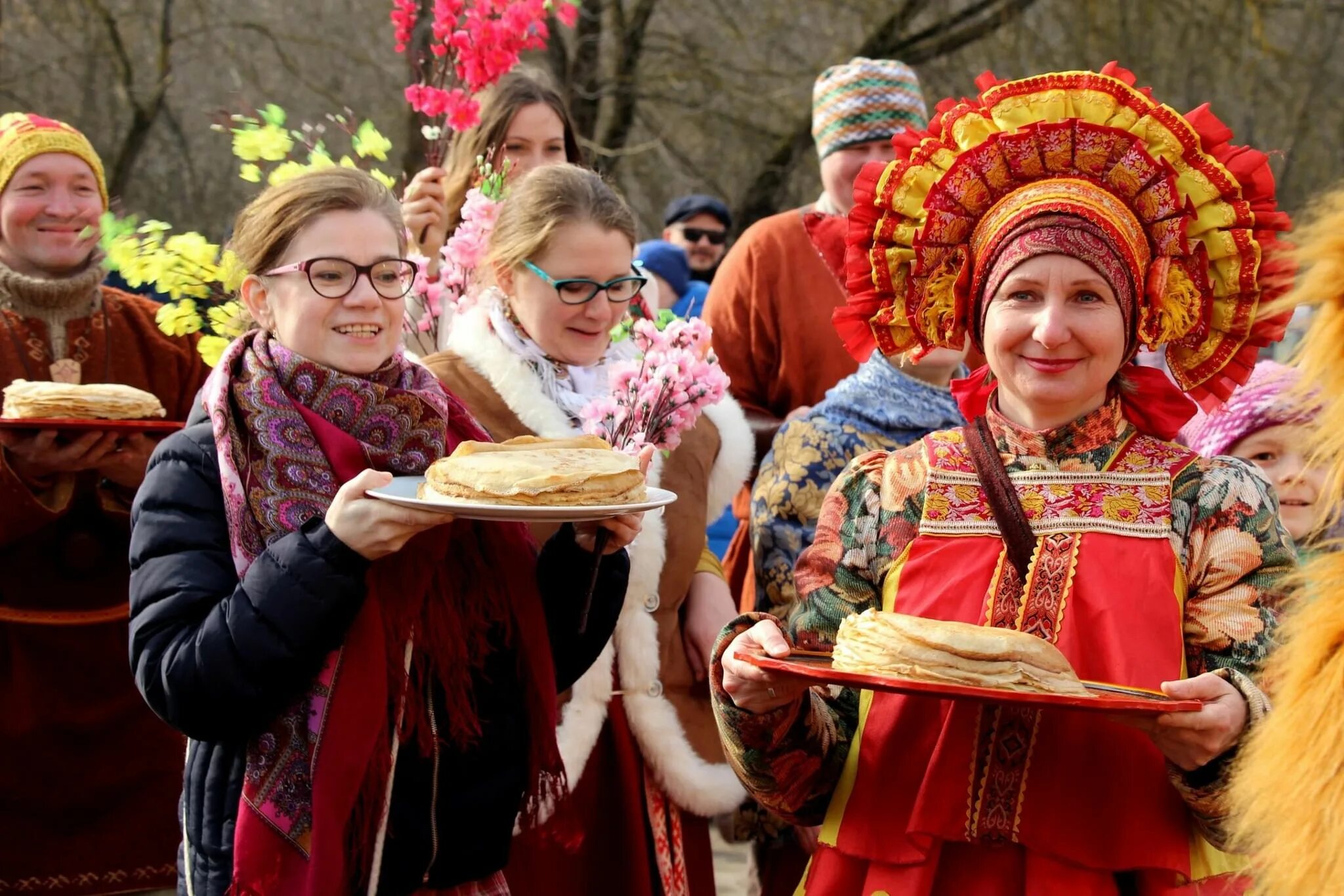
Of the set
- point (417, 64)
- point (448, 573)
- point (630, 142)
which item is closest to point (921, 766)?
point (448, 573)

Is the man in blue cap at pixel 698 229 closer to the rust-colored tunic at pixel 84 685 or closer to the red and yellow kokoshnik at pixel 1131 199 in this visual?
the rust-colored tunic at pixel 84 685

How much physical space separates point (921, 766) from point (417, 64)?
2.40 meters

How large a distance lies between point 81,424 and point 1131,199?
274 centimetres

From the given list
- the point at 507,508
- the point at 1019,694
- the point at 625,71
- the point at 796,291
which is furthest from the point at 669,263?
the point at 1019,694

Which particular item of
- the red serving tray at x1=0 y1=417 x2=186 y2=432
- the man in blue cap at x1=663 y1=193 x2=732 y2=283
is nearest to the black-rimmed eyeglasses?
the red serving tray at x1=0 y1=417 x2=186 y2=432

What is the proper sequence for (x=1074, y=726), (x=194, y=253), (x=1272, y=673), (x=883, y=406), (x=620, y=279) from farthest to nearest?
(x=883, y=406)
(x=620, y=279)
(x=194, y=253)
(x=1074, y=726)
(x=1272, y=673)

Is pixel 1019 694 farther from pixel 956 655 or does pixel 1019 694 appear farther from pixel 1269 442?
pixel 1269 442

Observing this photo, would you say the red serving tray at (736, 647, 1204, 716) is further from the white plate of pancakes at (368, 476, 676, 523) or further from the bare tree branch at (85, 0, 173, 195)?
the bare tree branch at (85, 0, 173, 195)

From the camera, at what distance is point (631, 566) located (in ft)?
11.0

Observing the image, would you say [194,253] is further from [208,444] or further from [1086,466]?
[1086,466]

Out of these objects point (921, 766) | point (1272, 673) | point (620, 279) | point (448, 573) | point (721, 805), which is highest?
point (620, 279)

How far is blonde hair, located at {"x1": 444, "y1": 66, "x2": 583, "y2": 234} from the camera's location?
167 inches

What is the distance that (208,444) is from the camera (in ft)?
8.16

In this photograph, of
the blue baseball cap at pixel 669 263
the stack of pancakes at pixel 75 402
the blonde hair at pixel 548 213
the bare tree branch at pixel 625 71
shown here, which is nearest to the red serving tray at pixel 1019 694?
the blonde hair at pixel 548 213
